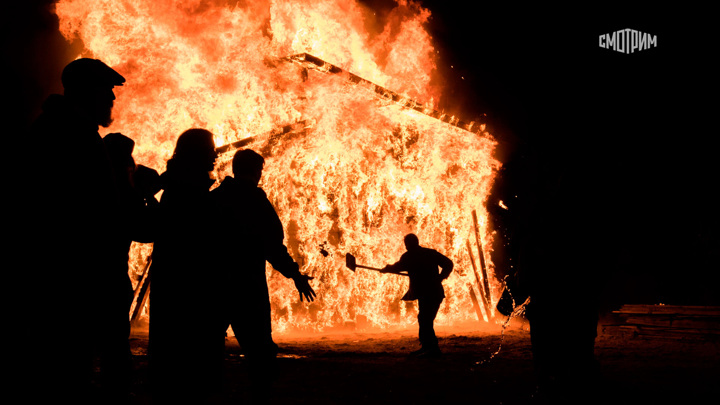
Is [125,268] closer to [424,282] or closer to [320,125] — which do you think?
[424,282]

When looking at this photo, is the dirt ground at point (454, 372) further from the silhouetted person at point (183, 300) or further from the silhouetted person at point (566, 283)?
the silhouetted person at point (183, 300)

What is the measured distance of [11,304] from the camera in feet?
6.43

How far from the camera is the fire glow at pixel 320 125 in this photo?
9.53 m

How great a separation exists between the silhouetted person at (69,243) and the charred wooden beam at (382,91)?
276 inches

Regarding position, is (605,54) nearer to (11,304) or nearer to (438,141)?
(438,141)

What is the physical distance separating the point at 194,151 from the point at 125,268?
1.15 meters

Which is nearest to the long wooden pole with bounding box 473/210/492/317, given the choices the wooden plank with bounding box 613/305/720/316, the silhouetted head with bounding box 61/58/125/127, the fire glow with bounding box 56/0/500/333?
the fire glow with bounding box 56/0/500/333

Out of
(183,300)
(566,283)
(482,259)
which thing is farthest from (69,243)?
(482,259)

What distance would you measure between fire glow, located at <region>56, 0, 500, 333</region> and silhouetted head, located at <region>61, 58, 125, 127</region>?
6.99 metres

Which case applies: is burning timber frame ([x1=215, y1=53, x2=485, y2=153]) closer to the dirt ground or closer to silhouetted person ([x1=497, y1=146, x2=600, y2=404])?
the dirt ground

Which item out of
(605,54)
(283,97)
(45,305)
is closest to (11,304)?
(45,305)

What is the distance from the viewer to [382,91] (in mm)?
10164

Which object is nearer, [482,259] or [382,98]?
[382,98]

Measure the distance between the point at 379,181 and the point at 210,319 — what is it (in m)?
A: 9.66
